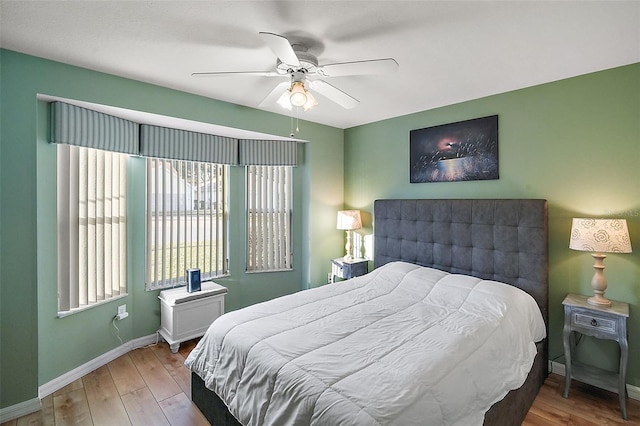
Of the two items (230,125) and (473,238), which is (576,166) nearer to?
(473,238)

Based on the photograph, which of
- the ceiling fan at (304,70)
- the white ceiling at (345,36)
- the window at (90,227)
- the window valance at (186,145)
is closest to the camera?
the white ceiling at (345,36)

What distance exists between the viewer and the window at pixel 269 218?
3889mm

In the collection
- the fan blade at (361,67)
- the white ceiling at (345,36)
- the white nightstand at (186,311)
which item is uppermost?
the white ceiling at (345,36)

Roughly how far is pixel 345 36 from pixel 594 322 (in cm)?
273

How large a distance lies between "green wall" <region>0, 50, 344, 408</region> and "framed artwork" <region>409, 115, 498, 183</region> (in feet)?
6.08

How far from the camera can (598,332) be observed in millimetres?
2209

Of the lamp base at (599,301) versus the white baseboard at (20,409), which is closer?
the white baseboard at (20,409)

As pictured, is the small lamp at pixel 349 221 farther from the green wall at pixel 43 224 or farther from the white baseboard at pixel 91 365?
the white baseboard at pixel 91 365

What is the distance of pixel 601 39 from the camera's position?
6.40 feet

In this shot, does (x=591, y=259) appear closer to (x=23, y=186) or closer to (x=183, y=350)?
(x=183, y=350)

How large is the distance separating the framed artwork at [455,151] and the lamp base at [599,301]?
1.27 metres

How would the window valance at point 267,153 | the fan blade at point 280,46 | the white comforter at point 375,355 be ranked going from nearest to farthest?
the white comforter at point 375,355, the fan blade at point 280,46, the window valance at point 267,153

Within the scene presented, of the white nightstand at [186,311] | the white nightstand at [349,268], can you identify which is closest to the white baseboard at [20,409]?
the white nightstand at [186,311]

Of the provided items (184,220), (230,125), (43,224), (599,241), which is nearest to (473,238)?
(599,241)
